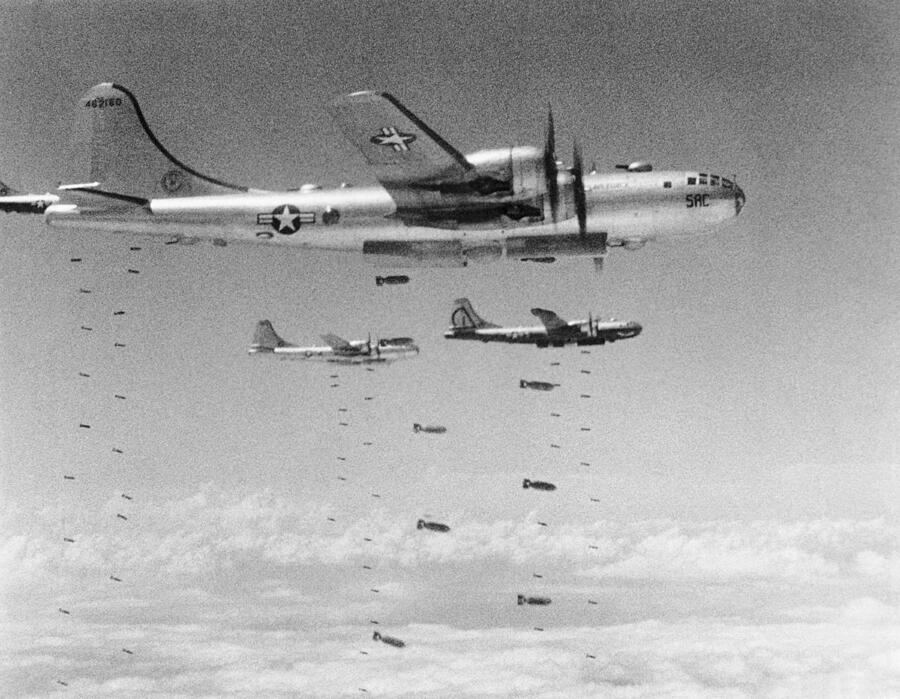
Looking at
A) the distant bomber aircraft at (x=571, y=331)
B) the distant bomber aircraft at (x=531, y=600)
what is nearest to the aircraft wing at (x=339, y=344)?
the distant bomber aircraft at (x=571, y=331)

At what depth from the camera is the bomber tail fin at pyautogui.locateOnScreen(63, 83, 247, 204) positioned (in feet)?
96.6

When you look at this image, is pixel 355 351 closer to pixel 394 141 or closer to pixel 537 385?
pixel 537 385

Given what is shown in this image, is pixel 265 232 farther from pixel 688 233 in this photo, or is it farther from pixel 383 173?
pixel 688 233

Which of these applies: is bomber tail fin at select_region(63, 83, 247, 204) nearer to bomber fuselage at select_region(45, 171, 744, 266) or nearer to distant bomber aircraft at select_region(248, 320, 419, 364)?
bomber fuselage at select_region(45, 171, 744, 266)

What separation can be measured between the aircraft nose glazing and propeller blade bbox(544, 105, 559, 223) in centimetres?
508

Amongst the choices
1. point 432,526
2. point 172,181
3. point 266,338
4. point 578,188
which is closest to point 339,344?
point 266,338

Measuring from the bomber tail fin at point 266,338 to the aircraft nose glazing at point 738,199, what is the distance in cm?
3110

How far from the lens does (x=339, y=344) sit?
49.1 m

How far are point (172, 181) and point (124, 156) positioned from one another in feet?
5.02

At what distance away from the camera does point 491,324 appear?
43031mm

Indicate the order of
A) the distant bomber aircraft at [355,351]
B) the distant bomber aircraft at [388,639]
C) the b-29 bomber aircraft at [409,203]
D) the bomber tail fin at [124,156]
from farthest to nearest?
the distant bomber aircraft at [355,351]
the distant bomber aircraft at [388,639]
the bomber tail fin at [124,156]
the b-29 bomber aircraft at [409,203]

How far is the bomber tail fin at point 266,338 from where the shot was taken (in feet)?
177

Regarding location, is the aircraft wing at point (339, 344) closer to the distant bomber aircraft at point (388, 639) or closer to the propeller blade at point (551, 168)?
the distant bomber aircraft at point (388, 639)

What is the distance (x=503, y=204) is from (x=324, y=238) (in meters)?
5.48
